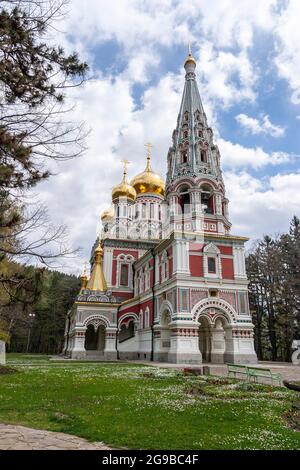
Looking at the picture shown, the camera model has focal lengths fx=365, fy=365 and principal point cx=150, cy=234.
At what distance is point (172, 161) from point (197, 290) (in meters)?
11.5

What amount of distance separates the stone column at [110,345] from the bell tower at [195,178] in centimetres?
956

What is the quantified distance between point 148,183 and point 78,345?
20826 millimetres

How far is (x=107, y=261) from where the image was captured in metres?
33.6

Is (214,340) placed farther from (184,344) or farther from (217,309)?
(184,344)

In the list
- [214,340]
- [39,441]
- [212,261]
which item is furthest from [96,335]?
[39,441]

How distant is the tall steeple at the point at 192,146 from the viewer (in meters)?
27.6

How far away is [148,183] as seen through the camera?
4144 centimetres

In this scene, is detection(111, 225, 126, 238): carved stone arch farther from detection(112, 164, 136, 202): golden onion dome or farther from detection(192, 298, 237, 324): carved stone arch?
detection(192, 298, 237, 324): carved stone arch

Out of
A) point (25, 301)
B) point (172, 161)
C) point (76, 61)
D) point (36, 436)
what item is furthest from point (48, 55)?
point (172, 161)

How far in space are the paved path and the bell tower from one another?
20.9m

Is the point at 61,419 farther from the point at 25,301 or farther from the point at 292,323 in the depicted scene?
the point at 292,323

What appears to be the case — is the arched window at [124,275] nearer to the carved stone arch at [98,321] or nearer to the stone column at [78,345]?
the carved stone arch at [98,321]

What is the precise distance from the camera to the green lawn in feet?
15.9

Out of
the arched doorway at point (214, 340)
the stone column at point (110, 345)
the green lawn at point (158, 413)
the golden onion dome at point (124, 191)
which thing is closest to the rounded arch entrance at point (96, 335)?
the stone column at point (110, 345)
